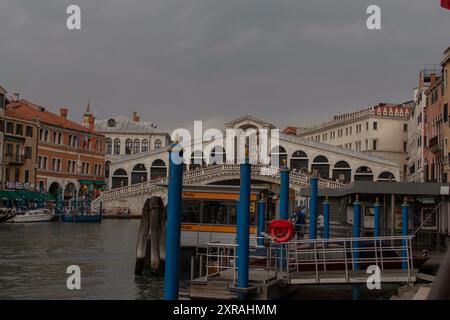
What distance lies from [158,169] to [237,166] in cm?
984

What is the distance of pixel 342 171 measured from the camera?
160 feet

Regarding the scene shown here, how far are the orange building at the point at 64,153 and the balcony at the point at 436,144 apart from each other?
22655 millimetres

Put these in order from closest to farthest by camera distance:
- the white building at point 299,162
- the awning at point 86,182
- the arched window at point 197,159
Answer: the awning at point 86,182
the white building at point 299,162
the arched window at point 197,159

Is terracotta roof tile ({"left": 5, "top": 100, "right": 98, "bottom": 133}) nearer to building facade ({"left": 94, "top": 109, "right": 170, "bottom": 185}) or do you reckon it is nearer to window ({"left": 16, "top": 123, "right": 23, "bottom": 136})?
window ({"left": 16, "top": 123, "right": 23, "bottom": 136})

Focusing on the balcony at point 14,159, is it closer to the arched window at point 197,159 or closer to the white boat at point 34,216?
the white boat at point 34,216

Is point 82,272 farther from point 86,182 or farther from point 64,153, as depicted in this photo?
point 86,182

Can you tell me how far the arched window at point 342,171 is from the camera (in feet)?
159

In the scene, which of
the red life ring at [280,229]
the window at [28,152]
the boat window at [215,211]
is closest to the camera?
the red life ring at [280,229]

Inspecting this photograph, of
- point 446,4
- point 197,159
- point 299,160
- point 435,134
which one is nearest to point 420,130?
point 435,134

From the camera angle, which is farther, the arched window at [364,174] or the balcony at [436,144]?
the arched window at [364,174]

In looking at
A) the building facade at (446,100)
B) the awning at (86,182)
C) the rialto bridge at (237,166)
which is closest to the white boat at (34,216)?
the rialto bridge at (237,166)

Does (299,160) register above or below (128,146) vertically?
below


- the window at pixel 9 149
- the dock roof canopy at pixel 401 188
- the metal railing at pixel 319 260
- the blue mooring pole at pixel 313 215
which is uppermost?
the window at pixel 9 149

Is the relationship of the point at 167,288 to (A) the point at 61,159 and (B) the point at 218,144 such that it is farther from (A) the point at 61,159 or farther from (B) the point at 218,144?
(B) the point at 218,144
